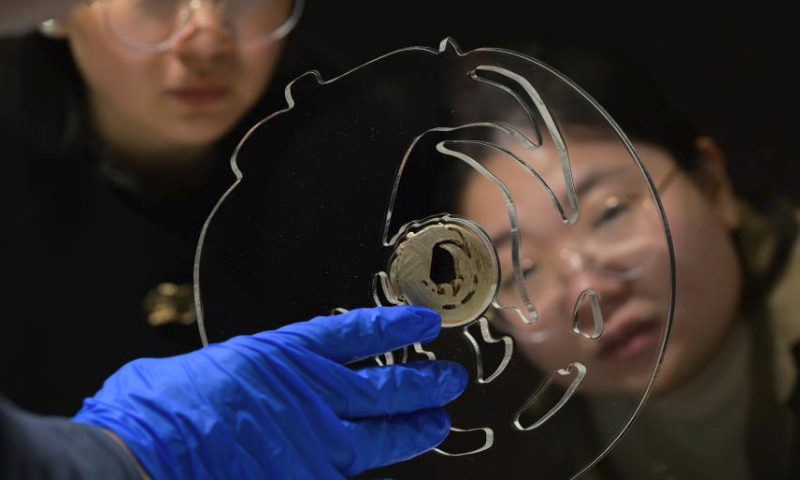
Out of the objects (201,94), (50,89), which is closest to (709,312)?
(201,94)

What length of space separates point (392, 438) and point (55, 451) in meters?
0.32

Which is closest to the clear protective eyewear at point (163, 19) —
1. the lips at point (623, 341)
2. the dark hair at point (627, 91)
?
the dark hair at point (627, 91)

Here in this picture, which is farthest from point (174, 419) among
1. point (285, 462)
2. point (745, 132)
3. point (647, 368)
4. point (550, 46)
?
point (745, 132)

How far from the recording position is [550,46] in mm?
1590

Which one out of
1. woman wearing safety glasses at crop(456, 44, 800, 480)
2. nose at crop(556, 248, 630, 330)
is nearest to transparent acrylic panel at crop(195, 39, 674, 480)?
nose at crop(556, 248, 630, 330)

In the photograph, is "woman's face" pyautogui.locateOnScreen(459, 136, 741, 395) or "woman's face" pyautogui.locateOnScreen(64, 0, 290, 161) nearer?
"woman's face" pyautogui.locateOnScreen(459, 136, 741, 395)

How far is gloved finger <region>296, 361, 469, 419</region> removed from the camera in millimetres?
936

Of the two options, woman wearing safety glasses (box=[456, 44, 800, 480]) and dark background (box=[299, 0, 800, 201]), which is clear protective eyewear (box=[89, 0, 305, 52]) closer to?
dark background (box=[299, 0, 800, 201])

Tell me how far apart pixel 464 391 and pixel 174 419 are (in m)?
0.28

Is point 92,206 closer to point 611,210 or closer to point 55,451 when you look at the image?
point 55,451

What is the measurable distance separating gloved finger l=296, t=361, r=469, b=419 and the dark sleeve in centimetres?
20

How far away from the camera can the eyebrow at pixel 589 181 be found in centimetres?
92

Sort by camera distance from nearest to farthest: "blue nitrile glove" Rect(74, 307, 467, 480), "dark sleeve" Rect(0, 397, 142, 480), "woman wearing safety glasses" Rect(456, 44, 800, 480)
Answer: "dark sleeve" Rect(0, 397, 142, 480) → "blue nitrile glove" Rect(74, 307, 467, 480) → "woman wearing safety glasses" Rect(456, 44, 800, 480)

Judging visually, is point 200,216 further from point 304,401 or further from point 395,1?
point 304,401
